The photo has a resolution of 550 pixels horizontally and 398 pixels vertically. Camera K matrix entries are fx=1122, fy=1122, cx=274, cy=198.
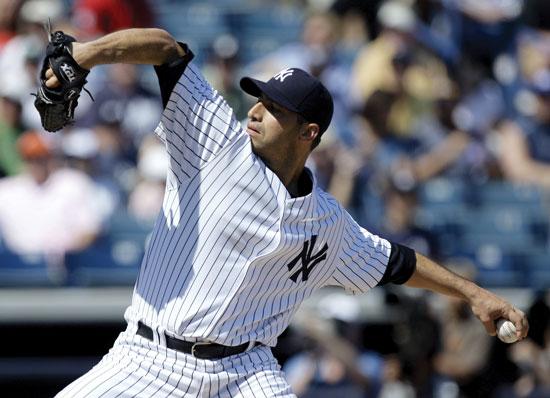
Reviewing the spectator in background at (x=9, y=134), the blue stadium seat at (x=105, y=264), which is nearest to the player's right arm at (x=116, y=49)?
the blue stadium seat at (x=105, y=264)

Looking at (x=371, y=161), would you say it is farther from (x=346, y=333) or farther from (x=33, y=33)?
(x=33, y=33)

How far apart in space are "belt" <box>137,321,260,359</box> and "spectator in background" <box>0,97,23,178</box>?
4.24 m

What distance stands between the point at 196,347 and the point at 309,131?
84 cm

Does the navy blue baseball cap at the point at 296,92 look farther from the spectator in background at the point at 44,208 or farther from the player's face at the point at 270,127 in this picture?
the spectator in background at the point at 44,208

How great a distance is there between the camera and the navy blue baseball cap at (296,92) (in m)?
3.76

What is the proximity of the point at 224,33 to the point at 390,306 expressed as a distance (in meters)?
2.93

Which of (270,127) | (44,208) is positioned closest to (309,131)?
(270,127)

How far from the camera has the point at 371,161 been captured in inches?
321

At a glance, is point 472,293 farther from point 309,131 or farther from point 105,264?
point 105,264

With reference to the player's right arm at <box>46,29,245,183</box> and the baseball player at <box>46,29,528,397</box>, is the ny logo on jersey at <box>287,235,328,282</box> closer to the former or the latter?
the baseball player at <box>46,29,528,397</box>

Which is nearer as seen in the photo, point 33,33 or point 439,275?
point 439,275

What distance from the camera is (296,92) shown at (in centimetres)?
379

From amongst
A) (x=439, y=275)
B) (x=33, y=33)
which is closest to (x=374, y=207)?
(x=33, y=33)

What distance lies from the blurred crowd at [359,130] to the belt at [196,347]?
3.17 meters
